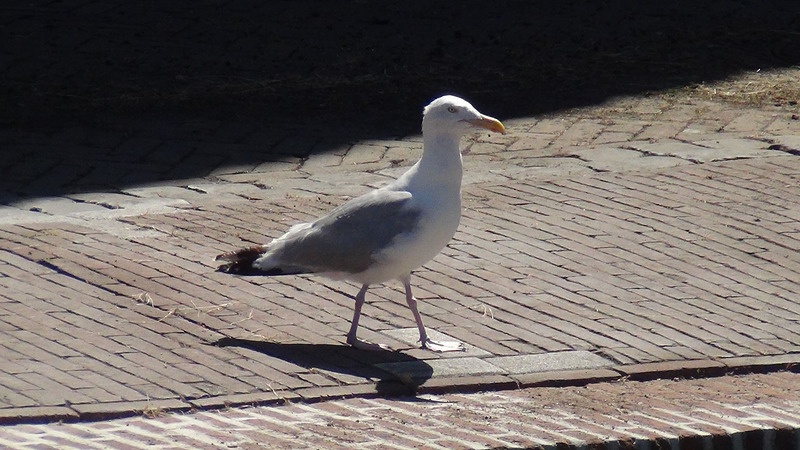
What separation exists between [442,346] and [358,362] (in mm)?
390

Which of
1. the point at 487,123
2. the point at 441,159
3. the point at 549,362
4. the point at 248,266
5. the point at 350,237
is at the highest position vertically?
the point at 487,123

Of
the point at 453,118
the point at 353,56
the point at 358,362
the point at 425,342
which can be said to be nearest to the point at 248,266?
the point at 358,362

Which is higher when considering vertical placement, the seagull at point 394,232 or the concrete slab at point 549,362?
the seagull at point 394,232

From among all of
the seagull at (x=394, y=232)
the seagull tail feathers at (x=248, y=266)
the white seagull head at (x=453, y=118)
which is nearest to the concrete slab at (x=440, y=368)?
the seagull at (x=394, y=232)

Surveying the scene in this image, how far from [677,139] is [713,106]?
96 centimetres

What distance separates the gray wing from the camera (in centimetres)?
544

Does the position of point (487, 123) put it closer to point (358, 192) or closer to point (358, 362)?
point (358, 362)

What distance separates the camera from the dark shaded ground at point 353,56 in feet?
31.4

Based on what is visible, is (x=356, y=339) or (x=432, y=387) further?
(x=356, y=339)

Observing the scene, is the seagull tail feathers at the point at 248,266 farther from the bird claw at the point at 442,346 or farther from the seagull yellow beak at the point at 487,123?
the seagull yellow beak at the point at 487,123

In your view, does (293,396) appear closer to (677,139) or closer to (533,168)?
(533,168)

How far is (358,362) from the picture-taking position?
17.7ft

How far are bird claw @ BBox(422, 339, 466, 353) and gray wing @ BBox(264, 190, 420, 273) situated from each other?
0.41m

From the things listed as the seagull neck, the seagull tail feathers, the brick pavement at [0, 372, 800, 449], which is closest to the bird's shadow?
the brick pavement at [0, 372, 800, 449]
